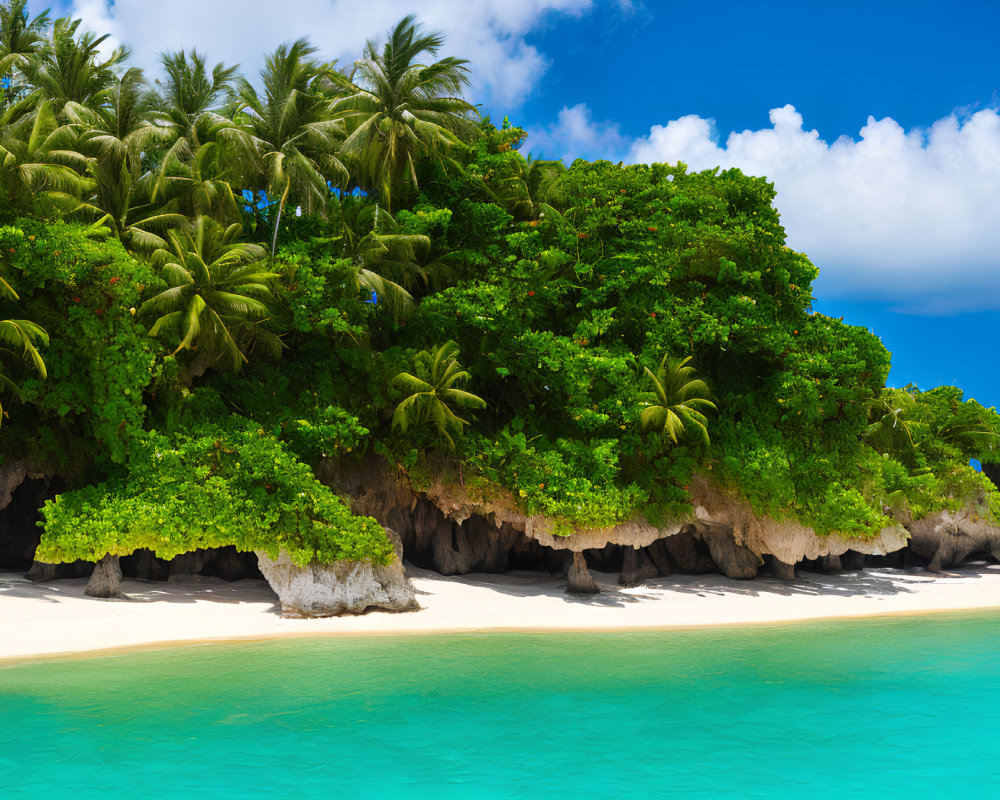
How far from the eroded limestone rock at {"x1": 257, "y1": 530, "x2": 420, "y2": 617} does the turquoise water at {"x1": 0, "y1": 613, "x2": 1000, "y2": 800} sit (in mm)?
1796

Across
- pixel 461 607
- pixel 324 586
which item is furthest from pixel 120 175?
pixel 461 607

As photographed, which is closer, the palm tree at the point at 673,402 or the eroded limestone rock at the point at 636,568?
the palm tree at the point at 673,402

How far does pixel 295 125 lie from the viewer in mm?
21406

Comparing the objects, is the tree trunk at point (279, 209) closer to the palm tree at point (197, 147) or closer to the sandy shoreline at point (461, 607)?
the palm tree at point (197, 147)

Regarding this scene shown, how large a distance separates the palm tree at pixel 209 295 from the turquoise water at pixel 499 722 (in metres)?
6.25

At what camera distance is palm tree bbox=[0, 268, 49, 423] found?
48.2ft

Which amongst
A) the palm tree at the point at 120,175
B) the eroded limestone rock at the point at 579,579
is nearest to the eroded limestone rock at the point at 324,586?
the eroded limestone rock at the point at 579,579

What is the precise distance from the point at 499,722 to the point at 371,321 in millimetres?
12491

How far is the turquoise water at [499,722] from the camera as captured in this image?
25.5 feet

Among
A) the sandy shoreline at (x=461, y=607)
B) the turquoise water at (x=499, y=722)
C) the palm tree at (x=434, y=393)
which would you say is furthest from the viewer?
the palm tree at (x=434, y=393)

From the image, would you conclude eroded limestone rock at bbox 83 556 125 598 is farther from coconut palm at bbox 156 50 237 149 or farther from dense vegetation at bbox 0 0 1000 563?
coconut palm at bbox 156 50 237 149

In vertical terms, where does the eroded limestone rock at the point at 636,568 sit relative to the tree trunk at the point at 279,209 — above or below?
below

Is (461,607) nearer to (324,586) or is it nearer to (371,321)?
(324,586)

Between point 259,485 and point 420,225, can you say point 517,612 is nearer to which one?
point 259,485
